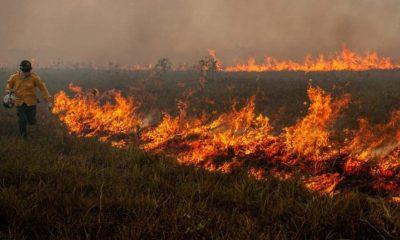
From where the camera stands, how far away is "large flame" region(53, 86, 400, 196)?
908 cm

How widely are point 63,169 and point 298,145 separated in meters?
6.48

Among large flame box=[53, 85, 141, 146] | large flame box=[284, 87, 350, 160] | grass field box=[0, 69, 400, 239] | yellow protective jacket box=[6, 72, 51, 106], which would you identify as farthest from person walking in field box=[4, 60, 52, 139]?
large flame box=[284, 87, 350, 160]

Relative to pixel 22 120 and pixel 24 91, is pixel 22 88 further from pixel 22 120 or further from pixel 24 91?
pixel 22 120

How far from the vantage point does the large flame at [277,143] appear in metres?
9.08

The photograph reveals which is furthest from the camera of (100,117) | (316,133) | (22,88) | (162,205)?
(100,117)

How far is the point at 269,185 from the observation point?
5.88 meters

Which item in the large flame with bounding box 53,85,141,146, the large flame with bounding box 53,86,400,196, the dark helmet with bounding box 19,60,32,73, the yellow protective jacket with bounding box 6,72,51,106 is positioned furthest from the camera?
the large flame with bounding box 53,85,141,146

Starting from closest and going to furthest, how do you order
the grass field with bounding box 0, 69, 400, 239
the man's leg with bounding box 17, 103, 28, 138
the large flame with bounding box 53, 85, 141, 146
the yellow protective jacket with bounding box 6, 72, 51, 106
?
1. the grass field with bounding box 0, 69, 400, 239
2. the man's leg with bounding box 17, 103, 28, 138
3. the yellow protective jacket with bounding box 6, 72, 51, 106
4. the large flame with bounding box 53, 85, 141, 146

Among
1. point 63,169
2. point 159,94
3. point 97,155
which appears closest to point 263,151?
point 97,155

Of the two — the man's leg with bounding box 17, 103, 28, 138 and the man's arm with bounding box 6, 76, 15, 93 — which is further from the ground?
the man's arm with bounding box 6, 76, 15, 93

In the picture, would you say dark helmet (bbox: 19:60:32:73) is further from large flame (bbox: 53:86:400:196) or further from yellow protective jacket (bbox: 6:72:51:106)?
large flame (bbox: 53:86:400:196)

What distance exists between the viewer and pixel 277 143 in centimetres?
1138

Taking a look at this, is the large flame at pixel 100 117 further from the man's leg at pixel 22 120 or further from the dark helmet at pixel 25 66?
the dark helmet at pixel 25 66

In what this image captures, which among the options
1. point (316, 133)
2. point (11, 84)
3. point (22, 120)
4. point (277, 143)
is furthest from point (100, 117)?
point (316, 133)
